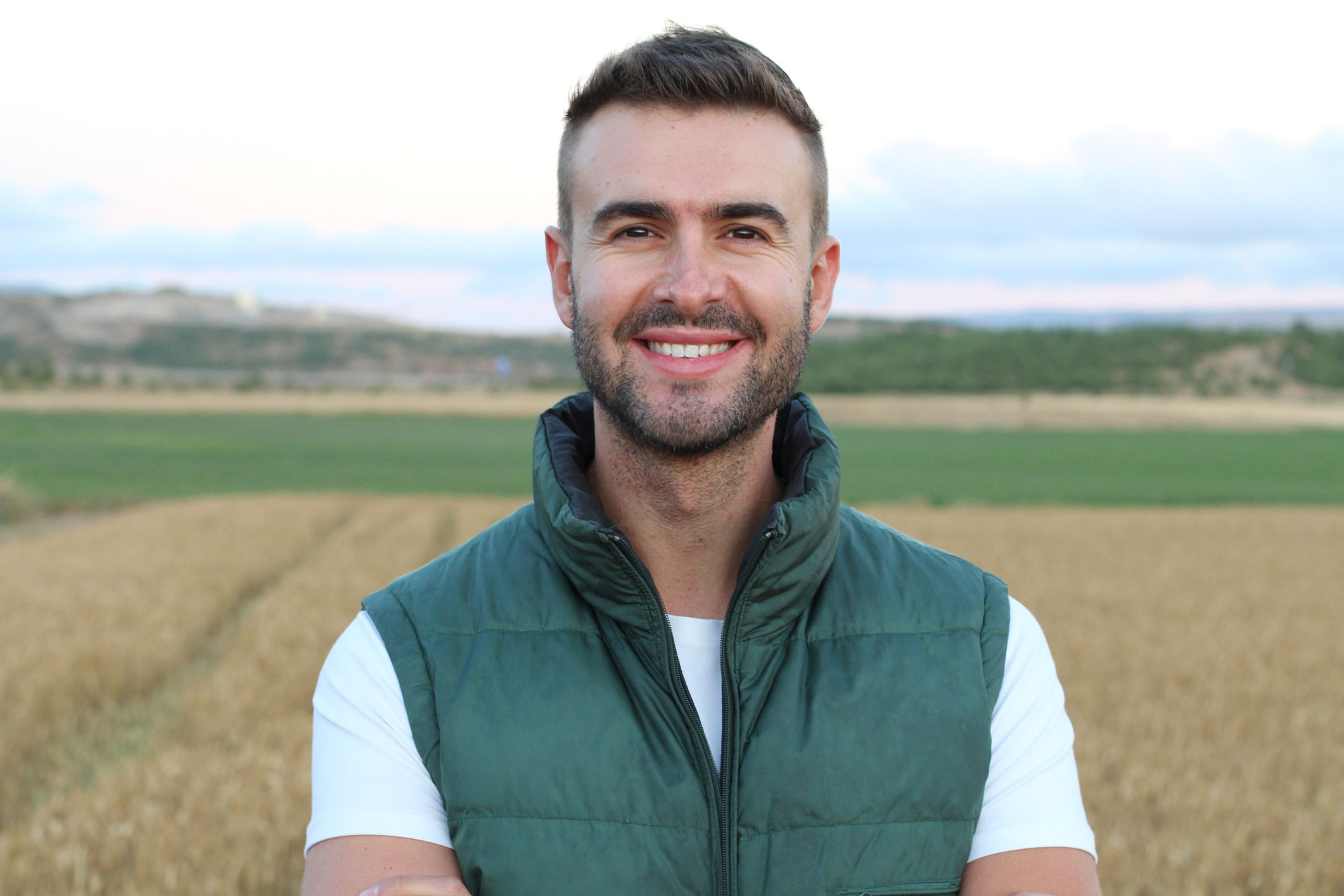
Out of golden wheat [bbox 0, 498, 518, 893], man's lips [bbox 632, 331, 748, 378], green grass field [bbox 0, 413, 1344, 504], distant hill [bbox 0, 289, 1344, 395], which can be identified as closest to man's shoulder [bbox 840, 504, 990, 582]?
man's lips [bbox 632, 331, 748, 378]

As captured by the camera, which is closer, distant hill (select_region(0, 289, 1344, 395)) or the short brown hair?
the short brown hair

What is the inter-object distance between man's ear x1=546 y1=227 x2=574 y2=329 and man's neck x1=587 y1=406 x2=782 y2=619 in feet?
0.88

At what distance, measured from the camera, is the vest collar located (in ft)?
6.52

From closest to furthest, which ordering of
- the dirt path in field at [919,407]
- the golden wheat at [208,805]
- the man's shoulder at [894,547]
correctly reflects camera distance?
the man's shoulder at [894,547] < the golden wheat at [208,805] < the dirt path in field at [919,407]

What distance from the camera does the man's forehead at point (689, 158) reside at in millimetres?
2078

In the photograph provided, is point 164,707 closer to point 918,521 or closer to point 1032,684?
point 1032,684

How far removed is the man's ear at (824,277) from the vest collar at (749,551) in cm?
41

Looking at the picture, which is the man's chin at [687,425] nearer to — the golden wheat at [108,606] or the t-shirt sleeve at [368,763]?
the t-shirt sleeve at [368,763]

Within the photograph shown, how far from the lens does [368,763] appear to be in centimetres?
185

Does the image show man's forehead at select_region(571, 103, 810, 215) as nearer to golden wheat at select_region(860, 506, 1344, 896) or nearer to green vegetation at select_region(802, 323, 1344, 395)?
golden wheat at select_region(860, 506, 1344, 896)

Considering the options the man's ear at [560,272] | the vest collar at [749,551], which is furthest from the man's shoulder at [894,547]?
the man's ear at [560,272]

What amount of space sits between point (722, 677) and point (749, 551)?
0.25 metres

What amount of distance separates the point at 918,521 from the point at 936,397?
188ft

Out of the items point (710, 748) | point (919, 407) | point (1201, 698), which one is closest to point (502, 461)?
point (919, 407)
